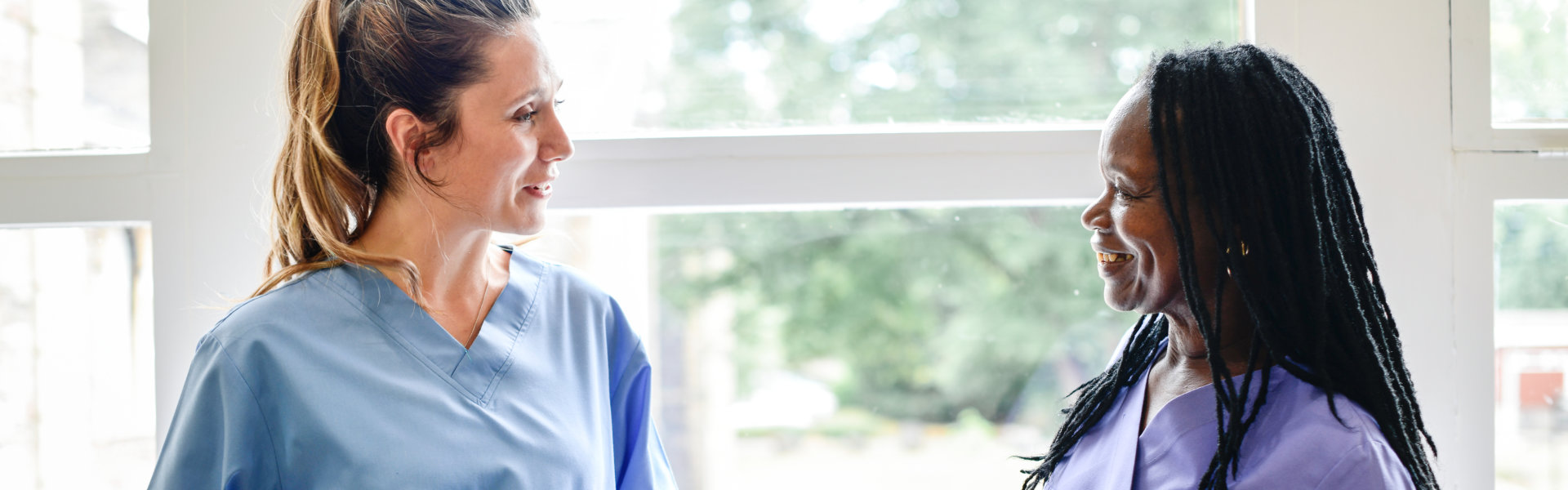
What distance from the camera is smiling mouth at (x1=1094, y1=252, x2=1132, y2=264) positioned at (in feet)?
2.58

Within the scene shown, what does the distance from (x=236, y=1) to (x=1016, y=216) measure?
0.97 meters

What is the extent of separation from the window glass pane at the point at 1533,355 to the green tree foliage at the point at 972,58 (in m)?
0.44

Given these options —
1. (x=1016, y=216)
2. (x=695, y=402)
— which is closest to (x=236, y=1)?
(x=695, y=402)

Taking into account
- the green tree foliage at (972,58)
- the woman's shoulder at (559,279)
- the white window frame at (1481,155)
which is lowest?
the woman's shoulder at (559,279)

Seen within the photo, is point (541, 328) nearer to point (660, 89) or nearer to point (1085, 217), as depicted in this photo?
point (660, 89)

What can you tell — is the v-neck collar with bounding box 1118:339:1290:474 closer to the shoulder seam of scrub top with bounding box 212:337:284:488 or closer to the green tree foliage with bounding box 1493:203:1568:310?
the green tree foliage with bounding box 1493:203:1568:310

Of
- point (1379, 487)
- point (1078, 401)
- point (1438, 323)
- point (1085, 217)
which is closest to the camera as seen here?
point (1379, 487)

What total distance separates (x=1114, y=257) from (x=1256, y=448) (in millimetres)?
190

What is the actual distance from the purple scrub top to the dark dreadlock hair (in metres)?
0.01

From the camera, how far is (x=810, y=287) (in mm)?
1172

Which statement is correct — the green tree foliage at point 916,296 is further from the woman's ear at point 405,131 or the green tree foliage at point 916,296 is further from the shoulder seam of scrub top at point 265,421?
the shoulder seam of scrub top at point 265,421

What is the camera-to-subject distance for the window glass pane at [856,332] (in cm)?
115

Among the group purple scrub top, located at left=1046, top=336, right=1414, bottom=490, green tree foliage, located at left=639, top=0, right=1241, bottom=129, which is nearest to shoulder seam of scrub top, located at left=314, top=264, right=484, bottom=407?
green tree foliage, located at left=639, top=0, right=1241, bottom=129

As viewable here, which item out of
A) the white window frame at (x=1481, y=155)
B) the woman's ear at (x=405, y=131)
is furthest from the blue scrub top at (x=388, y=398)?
the white window frame at (x=1481, y=155)
